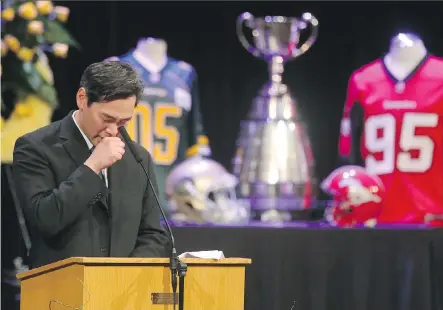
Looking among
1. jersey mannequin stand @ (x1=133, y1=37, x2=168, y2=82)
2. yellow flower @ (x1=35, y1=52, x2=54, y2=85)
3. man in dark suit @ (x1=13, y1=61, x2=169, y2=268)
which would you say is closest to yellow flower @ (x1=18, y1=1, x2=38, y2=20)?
yellow flower @ (x1=35, y1=52, x2=54, y2=85)

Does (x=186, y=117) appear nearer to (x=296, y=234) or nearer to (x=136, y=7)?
(x=136, y=7)

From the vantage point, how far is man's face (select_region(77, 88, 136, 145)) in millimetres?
2779

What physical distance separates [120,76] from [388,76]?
104 inches

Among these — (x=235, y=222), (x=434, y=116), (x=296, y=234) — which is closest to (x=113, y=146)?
(x=296, y=234)

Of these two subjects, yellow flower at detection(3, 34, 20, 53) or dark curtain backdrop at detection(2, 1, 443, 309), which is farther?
dark curtain backdrop at detection(2, 1, 443, 309)

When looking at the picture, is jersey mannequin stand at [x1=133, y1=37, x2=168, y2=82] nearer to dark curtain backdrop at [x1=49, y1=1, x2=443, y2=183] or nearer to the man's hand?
dark curtain backdrop at [x1=49, y1=1, x2=443, y2=183]

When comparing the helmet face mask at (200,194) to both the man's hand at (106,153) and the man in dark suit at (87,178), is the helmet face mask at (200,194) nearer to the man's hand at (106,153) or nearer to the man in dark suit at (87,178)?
the man in dark suit at (87,178)

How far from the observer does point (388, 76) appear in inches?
206

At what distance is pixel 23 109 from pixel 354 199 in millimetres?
1531

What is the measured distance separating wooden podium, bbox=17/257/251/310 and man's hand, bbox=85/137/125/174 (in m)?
0.29

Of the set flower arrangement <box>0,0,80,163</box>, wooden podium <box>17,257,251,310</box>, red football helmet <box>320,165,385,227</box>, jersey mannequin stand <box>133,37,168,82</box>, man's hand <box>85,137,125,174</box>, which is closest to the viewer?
wooden podium <box>17,257,251,310</box>

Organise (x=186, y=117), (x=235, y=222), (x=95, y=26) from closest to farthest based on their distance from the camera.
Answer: (x=235, y=222), (x=186, y=117), (x=95, y=26)

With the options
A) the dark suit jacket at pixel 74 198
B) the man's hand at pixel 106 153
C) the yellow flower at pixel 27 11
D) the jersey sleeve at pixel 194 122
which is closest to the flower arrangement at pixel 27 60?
the yellow flower at pixel 27 11

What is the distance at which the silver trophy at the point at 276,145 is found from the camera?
4.84 metres
